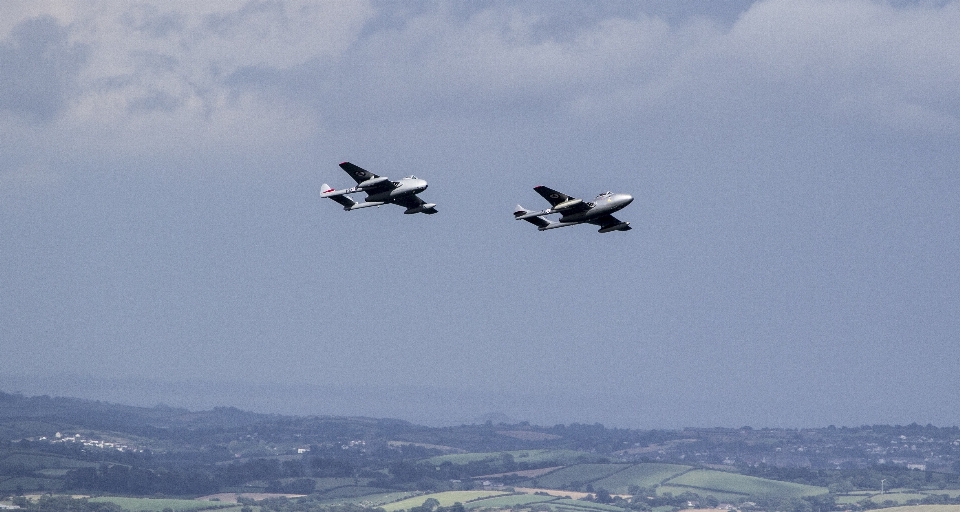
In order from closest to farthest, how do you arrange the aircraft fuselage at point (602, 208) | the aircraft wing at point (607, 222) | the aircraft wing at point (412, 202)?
the aircraft fuselage at point (602, 208) → the aircraft wing at point (607, 222) → the aircraft wing at point (412, 202)

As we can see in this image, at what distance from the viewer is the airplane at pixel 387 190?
125m

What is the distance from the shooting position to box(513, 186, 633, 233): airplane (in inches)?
4619

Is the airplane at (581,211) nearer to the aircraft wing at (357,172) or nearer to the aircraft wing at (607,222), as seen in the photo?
the aircraft wing at (607,222)

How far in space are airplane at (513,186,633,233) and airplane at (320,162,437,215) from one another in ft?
40.5

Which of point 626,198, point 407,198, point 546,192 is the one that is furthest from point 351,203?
point 626,198

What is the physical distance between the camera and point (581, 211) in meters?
119

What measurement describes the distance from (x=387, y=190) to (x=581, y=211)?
2271cm

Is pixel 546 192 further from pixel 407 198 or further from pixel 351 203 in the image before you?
pixel 351 203

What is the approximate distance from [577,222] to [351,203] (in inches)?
1197

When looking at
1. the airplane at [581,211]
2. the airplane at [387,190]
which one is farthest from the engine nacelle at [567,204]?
the airplane at [387,190]

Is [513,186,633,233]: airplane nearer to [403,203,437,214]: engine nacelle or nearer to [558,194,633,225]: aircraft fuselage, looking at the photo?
[558,194,633,225]: aircraft fuselage

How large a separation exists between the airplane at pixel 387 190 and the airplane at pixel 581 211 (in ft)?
40.5

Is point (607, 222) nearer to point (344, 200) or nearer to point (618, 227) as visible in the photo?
point (618, 227)

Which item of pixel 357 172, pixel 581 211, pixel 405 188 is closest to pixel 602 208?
pixel 581 211
